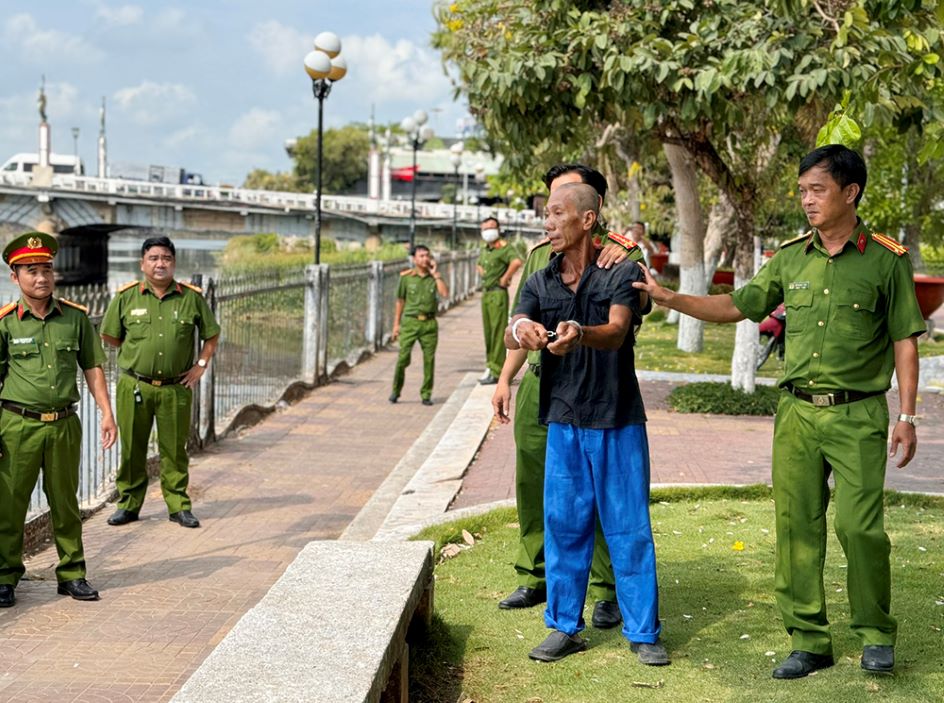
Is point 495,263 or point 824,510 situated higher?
point 495,263

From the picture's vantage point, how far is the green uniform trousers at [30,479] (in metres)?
6.24

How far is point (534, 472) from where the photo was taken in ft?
18.4

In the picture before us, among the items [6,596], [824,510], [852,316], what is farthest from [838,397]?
[6,596]

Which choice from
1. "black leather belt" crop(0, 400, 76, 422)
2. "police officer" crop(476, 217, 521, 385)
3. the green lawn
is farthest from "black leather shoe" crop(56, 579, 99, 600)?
the green lawn

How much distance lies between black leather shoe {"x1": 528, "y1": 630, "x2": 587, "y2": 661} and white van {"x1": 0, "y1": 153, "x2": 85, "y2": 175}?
297 feet

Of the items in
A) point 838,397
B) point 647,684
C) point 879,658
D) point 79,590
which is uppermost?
point 838,397

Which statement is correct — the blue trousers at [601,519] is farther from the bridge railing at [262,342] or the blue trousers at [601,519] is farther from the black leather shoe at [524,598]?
the bridge railing at [262,342]

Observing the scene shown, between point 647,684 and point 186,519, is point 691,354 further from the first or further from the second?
point 647,684

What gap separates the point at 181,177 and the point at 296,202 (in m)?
33.5

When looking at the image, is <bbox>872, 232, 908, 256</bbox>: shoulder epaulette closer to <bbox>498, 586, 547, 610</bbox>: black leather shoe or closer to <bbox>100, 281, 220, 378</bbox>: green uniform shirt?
<bbox>498, 586, 547, 610</bbox>: black leather shoe

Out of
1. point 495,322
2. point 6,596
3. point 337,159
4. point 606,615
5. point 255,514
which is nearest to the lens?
point 606,615

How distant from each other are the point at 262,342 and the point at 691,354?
21.3ft

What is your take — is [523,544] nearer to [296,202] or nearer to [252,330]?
[252,330]

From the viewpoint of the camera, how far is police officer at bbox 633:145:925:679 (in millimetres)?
4656
